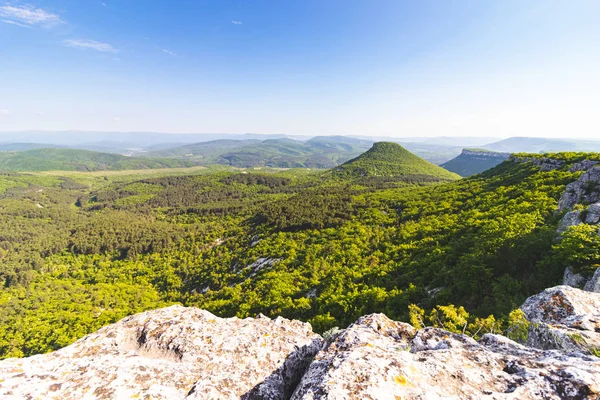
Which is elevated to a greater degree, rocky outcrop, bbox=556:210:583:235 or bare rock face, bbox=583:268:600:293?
rocky outcrop, bbox=556:210:583:235

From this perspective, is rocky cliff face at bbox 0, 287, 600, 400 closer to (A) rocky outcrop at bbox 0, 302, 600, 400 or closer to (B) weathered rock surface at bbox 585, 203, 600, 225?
(A) rocky outcrop at bbox 0, 302, 600, 400

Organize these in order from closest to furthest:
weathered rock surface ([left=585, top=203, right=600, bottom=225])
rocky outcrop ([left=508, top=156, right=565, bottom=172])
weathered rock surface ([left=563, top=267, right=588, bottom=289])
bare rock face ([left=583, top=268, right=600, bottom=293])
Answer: bare rock face ([left=583, top=268, right=600, bottom=293]) → weathered rock surface ([left=563, top=267, right=588, bottom=289]) → weathered rock surface ([left=585, top=203, right=600, bottom=225]) → rocky outcrop ([left=508, top=156, right=565, bottom=172])

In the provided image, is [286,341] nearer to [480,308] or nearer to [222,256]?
[480,308]

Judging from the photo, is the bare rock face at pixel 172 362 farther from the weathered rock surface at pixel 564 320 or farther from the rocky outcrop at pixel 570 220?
the rocky outcrop at pixel 570 220

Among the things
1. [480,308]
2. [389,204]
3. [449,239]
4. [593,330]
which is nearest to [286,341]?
[593,330]

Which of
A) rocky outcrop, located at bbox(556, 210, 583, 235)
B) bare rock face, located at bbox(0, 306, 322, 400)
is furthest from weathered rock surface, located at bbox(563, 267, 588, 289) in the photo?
bare rock face, located at bbox(0, 306, 322, 400)
